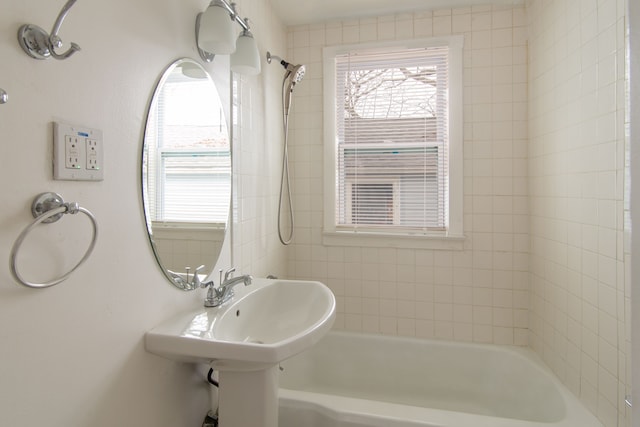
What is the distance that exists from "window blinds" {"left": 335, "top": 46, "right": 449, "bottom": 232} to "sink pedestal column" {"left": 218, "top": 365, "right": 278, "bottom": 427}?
1.37 m

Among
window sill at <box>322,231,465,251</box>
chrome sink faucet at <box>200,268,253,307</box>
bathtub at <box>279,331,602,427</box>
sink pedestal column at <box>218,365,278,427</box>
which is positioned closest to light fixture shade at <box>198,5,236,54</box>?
chrome sink faucet at <box>200,268,253,307</box>

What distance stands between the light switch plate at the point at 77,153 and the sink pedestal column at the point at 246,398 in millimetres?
729

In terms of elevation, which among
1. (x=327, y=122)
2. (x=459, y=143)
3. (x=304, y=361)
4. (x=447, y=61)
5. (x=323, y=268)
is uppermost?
(x=447, y=61)

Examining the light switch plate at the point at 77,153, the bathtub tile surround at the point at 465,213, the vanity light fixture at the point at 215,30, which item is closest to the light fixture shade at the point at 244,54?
the vanity light fixture at the point at 215,30

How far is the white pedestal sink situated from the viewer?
96cm

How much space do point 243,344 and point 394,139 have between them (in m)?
1.72

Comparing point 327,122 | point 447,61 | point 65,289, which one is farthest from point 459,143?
point 65,289

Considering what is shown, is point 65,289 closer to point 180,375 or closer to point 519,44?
point 180,375

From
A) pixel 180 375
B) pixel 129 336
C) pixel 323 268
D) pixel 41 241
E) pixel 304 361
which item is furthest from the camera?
pixel 323 268

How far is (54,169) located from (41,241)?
16 cm

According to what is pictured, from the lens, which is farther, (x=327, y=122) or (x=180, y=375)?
(x=327, y=122)

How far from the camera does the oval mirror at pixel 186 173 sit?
1069 millimetres

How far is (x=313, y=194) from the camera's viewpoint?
2.36 m

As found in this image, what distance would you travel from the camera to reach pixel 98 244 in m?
0.85
